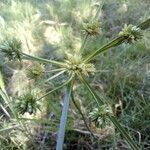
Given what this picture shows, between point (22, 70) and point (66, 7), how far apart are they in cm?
56

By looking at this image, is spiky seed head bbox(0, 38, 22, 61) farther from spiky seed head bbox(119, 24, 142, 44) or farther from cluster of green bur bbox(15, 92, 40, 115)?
spiky seed head bbox(119, 24, 142, 44)

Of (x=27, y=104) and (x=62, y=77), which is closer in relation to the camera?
(x=27, y=104)

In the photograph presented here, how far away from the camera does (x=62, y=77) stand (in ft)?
5.52

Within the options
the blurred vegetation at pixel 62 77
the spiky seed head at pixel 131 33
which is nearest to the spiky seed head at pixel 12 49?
the blurred vegetation at pixel 62 77

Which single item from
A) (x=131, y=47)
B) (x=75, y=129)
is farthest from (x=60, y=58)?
(x=75, y=129)

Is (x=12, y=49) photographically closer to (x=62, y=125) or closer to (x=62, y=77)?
(x=62, y=125)

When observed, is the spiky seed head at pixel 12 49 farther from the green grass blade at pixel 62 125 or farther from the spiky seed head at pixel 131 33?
the spiky seed head at pixel 131 33

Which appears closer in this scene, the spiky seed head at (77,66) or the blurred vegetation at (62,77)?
the spiky seed head at (77,66)

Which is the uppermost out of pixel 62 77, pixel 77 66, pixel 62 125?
pixel 62 77

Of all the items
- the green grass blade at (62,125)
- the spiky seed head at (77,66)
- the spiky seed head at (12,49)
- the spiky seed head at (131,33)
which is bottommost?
the green grass blade at (62,125)

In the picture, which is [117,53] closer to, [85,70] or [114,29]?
[114,29]

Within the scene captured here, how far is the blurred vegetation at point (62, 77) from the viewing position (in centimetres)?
146

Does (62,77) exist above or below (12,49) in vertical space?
above

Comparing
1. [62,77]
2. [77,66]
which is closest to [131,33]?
[77,66]
